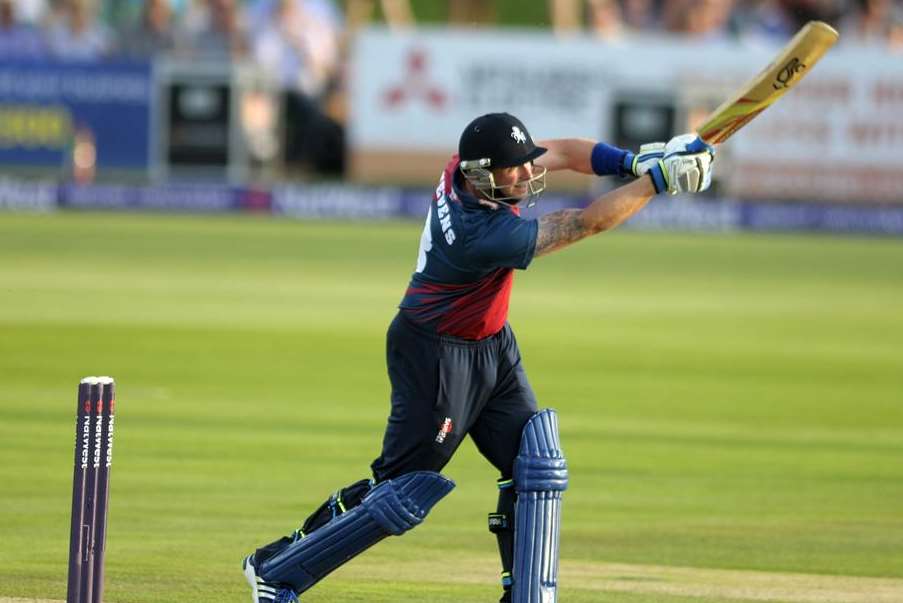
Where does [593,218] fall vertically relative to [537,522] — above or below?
above

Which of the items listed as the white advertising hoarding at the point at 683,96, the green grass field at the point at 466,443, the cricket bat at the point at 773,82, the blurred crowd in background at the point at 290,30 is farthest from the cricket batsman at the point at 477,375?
the blurred crowd in background at the point at 290,30

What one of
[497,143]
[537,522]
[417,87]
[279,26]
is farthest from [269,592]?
[279,26]

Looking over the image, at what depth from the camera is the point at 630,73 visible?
2522cm

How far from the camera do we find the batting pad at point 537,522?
18.9 ft

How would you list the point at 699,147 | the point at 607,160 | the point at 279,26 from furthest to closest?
the point at 279,26
the point at 607,160
the point at 699,147

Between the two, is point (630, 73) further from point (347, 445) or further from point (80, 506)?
point (80, 506)

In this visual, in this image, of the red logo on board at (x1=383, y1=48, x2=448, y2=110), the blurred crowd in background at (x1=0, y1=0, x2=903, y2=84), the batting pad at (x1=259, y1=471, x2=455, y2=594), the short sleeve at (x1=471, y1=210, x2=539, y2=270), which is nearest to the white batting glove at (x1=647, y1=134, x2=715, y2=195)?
the short sleeve at (x1=471, y1=210, x2=539, y2=270)

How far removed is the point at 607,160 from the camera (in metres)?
6.41

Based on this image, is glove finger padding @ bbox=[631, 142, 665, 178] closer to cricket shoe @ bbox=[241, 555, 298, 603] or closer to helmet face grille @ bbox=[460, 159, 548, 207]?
helmet face grille @ bbox=[460, 159, 548, 207]

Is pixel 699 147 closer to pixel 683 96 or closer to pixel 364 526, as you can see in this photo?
pixel 364 526

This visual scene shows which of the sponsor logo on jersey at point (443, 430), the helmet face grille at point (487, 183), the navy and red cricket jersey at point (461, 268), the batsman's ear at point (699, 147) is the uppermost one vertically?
the batsman's ear at point (699, 147)

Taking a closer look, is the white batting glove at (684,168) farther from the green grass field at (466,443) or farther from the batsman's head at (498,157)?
the green grass field at (466,443)

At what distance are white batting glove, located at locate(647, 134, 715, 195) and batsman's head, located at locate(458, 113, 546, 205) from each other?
425mm

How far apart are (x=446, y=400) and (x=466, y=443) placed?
4.86 metres
